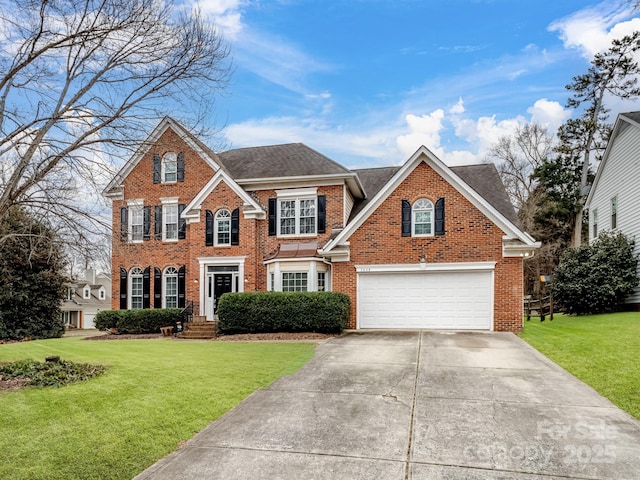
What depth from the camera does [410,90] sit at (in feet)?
61.0

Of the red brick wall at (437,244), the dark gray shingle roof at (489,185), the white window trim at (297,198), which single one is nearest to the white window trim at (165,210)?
the white window trim at (297,198)

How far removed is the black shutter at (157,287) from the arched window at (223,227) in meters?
3.50

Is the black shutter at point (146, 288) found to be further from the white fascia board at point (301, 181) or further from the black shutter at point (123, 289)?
the white fascia board at point (301, 181)

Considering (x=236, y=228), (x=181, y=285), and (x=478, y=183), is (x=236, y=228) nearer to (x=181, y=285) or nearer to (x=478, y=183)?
(x=181, y=285)

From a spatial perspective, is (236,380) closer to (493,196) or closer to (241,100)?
(241,100)

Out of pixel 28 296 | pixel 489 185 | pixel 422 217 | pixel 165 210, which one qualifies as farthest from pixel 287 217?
pixel 28 296

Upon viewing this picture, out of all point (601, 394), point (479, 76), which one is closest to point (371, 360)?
point (601, 394)

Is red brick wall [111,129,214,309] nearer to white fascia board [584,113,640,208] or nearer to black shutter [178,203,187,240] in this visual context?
black shutter [178,203,187,240]

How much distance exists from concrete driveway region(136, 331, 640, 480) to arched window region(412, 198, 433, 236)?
24.6 ft

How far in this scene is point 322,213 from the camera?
18922 mm

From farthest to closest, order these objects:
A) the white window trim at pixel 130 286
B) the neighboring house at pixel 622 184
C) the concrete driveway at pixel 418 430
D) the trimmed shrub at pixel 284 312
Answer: the white window trim at pixel 130 286 → the neighboring house at pixel 622 184 → the trimmed shrub at pixel 284 312 → the concrete driveway at pixel 418 430

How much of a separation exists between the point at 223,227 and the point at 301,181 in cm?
390

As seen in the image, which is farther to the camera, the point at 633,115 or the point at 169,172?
the point at 169,172

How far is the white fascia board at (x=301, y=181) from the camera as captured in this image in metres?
18.6
